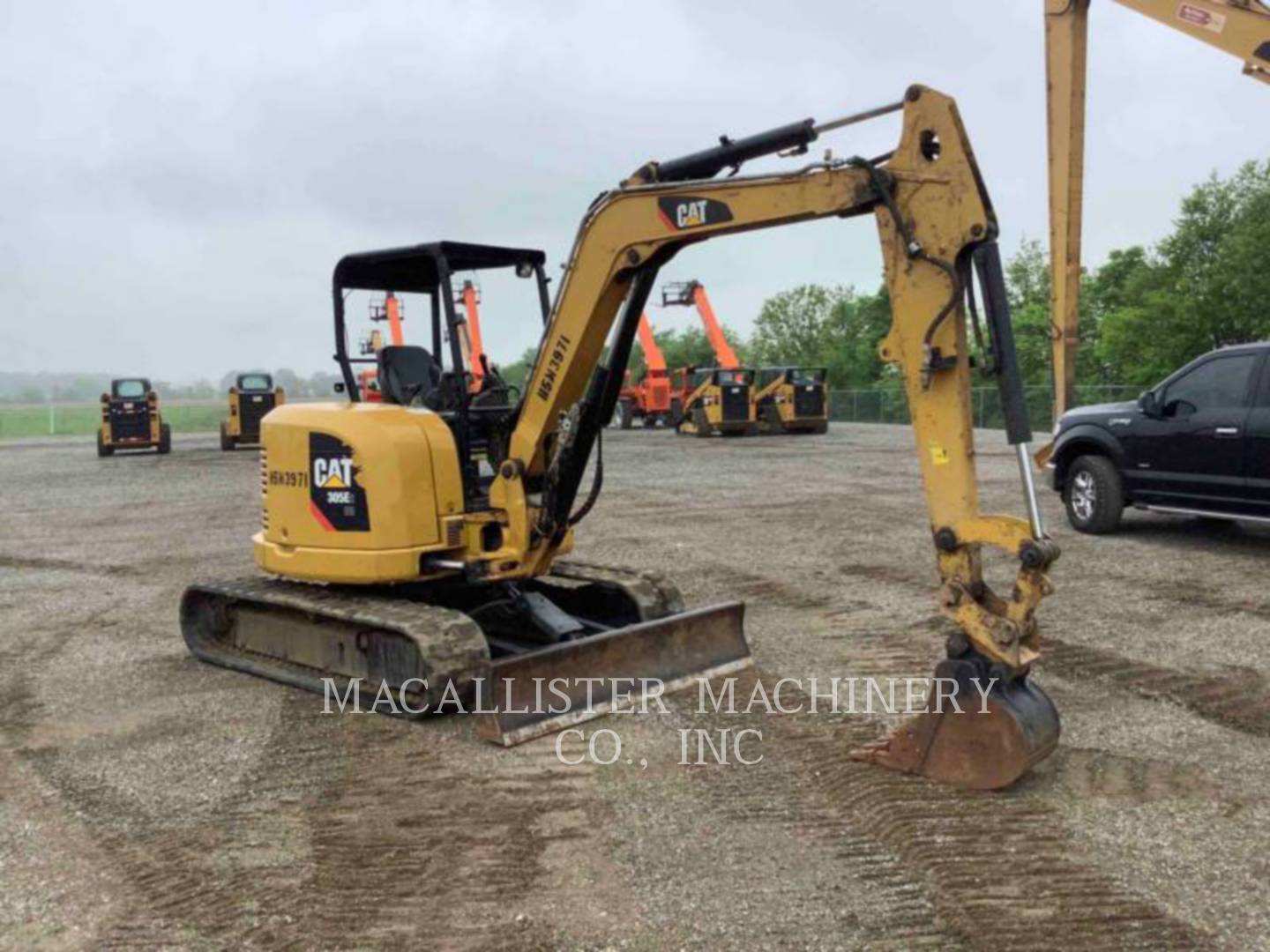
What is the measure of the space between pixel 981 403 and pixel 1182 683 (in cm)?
3076

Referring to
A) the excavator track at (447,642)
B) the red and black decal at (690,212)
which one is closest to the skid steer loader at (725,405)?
the excavator track at (447,642)

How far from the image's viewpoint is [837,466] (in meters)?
20.0

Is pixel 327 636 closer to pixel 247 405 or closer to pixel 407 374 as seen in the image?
pixel 407 374

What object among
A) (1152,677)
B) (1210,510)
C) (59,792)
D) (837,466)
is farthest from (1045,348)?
(59,792)

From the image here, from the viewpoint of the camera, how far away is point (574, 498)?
6316 millimetres

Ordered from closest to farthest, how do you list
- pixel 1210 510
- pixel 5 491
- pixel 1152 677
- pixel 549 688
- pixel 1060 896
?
pixel 1060 896
pixel 549 688
pixel 1152 677
pixel 1210 510
pixel 5 491

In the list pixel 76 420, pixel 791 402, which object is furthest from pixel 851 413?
pixel 76 420

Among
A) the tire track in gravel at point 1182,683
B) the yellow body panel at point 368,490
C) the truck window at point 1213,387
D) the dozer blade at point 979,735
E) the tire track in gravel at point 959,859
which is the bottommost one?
the tire track in gravel at point 959,859

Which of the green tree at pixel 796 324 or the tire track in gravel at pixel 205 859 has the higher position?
the green tree at pixel 796 324

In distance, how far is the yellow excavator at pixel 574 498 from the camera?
4594 millimetres

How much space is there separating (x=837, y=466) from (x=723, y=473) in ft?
7.95

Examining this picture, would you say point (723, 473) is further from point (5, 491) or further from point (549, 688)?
point (549, 688)

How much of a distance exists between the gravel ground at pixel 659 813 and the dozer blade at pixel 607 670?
0.18 meters

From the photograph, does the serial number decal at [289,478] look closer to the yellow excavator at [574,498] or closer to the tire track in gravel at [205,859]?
the yellow excavator at [574,498]
